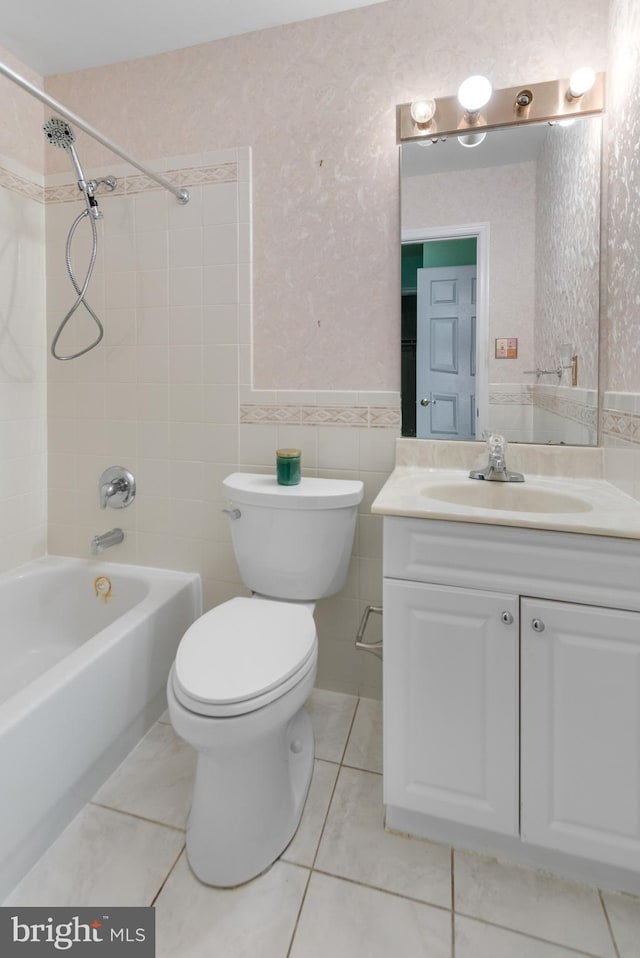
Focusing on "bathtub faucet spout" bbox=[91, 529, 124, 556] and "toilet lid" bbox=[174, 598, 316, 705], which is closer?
"toilet lid" bbox=[174, 598, 316, 705]

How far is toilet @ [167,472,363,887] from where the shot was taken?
1035 mm

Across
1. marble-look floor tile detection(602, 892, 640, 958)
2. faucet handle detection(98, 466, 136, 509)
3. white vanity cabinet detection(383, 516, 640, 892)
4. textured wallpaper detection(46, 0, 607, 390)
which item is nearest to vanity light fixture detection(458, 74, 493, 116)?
textured wallpaper detection(46, 0, 607, 390)

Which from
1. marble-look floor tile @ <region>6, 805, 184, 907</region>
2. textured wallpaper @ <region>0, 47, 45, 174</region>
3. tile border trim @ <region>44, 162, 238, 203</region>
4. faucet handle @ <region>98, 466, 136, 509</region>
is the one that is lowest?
marble-look floor tile @ <region>6, 805, 184, 907</region>

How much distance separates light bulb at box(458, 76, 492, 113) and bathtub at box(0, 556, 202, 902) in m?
1.77

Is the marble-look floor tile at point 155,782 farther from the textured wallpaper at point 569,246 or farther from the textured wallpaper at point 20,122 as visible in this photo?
the textured wallpaper at point 20,122

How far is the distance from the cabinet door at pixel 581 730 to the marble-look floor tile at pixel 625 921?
0.10 metres

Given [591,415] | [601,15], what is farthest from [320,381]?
[601,15]

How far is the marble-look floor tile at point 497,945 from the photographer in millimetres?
966

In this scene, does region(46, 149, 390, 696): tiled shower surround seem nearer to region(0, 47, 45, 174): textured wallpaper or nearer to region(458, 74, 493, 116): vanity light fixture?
region(0, 47, 45, 174): textured wallpaper

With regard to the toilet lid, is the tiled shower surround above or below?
above

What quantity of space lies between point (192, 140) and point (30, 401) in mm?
1142

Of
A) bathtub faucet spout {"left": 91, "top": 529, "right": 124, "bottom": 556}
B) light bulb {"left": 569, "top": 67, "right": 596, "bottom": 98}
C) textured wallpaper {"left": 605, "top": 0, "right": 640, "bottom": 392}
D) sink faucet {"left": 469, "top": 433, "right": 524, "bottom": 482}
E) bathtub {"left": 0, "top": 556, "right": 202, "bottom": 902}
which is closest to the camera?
bathtub {"left": 0, "top": 556, "right": 202, "bottom": 902}

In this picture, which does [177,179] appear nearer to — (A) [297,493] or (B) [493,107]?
(B) [493,107]

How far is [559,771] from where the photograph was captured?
107cm
